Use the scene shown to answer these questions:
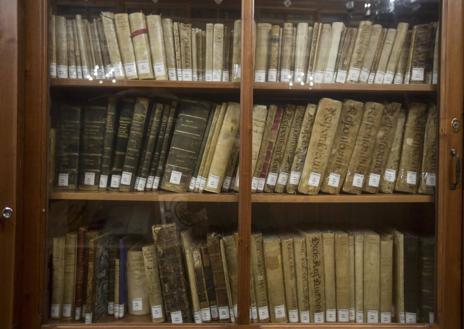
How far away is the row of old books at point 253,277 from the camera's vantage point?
126cm

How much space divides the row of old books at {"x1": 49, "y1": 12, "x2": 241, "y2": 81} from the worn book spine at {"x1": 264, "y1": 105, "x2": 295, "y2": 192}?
21 cm

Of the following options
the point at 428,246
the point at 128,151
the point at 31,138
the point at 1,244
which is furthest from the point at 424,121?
the point at 1,244

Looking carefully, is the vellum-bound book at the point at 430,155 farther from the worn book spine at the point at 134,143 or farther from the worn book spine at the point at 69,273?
the worn book spine at the point at 69,273

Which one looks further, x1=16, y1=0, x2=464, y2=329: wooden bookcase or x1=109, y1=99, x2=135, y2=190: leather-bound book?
x1=109, y1=99, x2=135, y2=190: leather-bound book

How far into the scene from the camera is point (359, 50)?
1313 millimetres

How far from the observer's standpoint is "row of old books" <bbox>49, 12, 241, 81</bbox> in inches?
50.4

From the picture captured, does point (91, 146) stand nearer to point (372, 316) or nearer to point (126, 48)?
point (126, 48)

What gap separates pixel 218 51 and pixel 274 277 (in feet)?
2.44

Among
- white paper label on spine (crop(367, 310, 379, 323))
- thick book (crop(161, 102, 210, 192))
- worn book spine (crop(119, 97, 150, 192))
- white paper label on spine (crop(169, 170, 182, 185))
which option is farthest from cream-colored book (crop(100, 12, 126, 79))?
white paper label on spine (crop(367, 310, 379, 323))

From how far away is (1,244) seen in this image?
1104 millimetres

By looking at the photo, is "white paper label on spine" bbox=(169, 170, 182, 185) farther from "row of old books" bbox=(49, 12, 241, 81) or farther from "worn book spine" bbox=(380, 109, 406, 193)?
"worn book spine" bbox=(380, 109, 406, 193)

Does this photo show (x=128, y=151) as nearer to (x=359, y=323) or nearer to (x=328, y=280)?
(x=328, y=280)

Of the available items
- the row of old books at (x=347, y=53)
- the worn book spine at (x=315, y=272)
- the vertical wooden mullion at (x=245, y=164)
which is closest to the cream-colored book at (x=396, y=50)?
the row of old books at (x=347, y=53)

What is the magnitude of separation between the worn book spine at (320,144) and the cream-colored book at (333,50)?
3.2 inches
